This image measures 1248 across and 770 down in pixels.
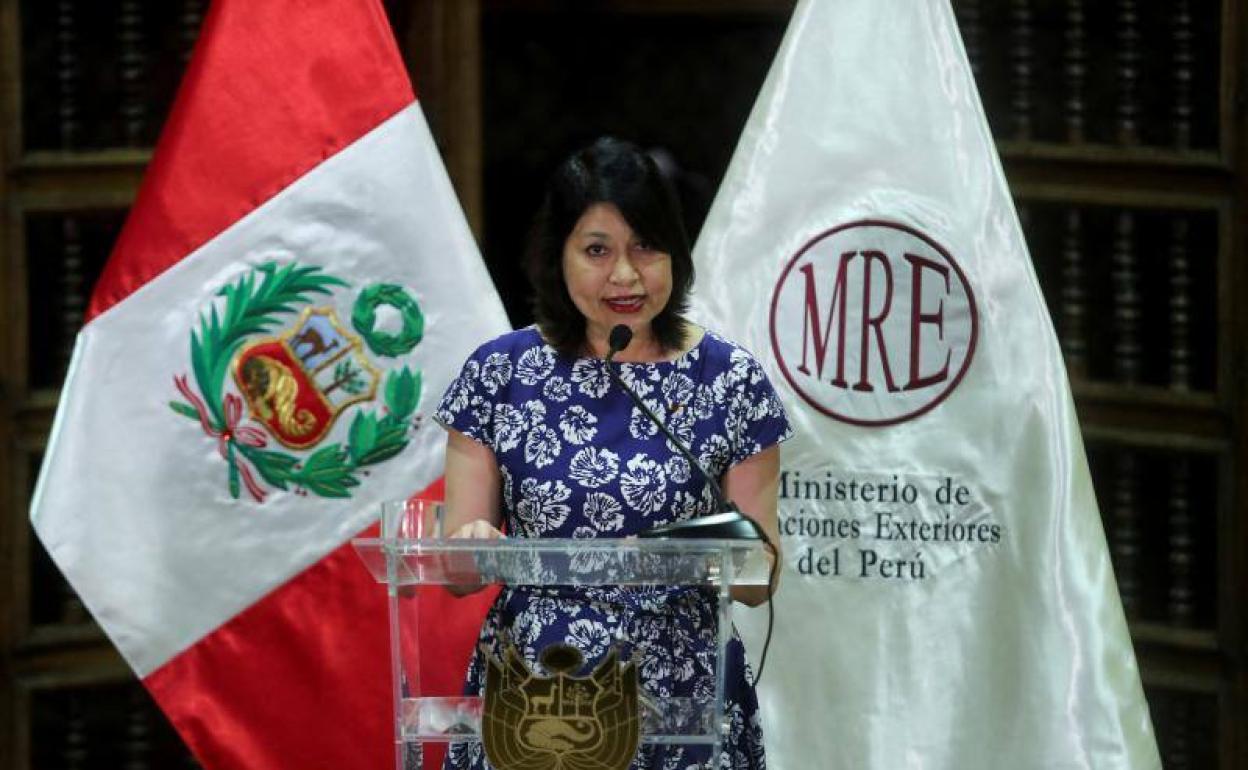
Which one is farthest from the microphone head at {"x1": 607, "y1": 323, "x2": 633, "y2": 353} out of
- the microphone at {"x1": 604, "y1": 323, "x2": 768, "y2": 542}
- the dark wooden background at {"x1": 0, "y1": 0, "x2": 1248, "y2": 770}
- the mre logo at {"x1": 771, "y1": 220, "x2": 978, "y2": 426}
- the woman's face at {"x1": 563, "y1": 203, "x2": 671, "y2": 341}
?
the dark wooden background at {"x1": 0, "y1": 0, "x2": 1248, "y2": 770}

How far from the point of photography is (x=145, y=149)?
372cm

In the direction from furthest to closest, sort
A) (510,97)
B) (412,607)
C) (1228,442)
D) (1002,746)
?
(510,97), (1228,442), (1002,746), (412,607)

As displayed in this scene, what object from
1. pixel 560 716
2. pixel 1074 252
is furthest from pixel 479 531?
pixel 1074 252

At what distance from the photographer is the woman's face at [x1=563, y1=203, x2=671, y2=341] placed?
7.21ft

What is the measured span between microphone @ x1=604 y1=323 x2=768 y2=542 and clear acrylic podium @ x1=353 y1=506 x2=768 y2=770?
17 millimetres

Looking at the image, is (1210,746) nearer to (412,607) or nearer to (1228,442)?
(1228,442)

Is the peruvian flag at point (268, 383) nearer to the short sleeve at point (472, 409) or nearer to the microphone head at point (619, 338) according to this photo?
the short sleeve at point (472, 409)

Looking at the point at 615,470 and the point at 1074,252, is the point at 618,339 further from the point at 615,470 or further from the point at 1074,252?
the point at 1074,252

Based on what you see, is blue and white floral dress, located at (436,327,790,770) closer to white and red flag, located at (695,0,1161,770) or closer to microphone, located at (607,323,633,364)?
microphone, located at (607,323,633,364)

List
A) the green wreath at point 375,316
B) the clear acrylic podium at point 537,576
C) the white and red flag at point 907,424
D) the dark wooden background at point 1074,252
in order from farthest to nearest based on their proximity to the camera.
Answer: the dark wooden background at point 1074,252
the green wreath at point 375,316
the white and red flag at point 907,424
the clear acrylic podium at point 537,576

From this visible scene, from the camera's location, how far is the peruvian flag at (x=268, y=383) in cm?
302

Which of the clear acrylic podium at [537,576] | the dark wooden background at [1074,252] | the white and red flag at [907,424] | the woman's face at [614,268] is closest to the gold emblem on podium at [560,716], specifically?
the clear acrylic podium at [537,576]

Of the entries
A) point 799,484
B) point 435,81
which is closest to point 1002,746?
point 799,484

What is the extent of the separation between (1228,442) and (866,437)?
0.88m
